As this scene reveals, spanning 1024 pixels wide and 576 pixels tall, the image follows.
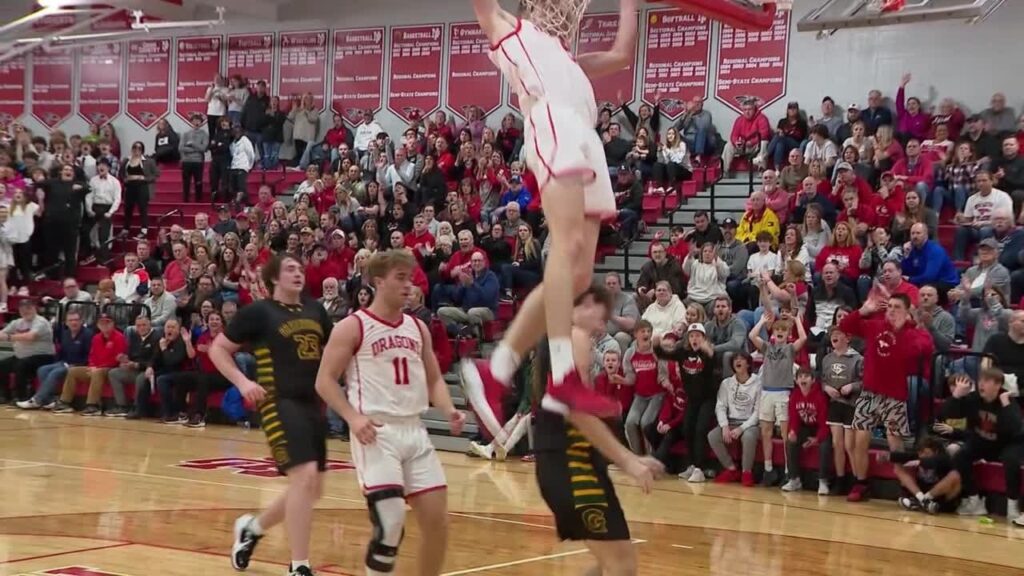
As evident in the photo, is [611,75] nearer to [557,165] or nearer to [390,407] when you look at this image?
[390,407]

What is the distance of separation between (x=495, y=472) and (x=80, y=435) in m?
5.18

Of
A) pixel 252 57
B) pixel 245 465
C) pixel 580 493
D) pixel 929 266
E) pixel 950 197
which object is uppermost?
pixel 252 57

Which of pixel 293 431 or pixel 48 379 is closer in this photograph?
pixel 293 431

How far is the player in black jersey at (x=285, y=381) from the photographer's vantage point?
23.1 feet

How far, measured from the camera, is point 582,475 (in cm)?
527

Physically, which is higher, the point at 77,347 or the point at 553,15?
the point at 553,15

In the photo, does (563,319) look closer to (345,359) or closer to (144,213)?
(345,359)

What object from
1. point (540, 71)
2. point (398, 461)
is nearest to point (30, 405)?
point (398, 461)

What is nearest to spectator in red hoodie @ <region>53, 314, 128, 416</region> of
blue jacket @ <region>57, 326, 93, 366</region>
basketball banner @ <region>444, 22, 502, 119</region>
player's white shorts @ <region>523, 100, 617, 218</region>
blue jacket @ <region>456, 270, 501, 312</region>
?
blue jacket @ <region>57, 326, 93, 366</region>

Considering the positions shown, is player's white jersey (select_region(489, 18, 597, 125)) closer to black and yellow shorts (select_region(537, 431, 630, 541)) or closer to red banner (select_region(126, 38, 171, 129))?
black and yellow shorts (select_region(537, 431, 630, 541))

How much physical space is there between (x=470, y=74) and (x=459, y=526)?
580 inches

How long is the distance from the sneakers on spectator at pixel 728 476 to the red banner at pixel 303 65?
1428cm

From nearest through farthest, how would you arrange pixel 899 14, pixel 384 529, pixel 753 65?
pixel 384 529 → pixel 899 14 → pixel 753 65

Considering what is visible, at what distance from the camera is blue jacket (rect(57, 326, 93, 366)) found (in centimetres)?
1786
